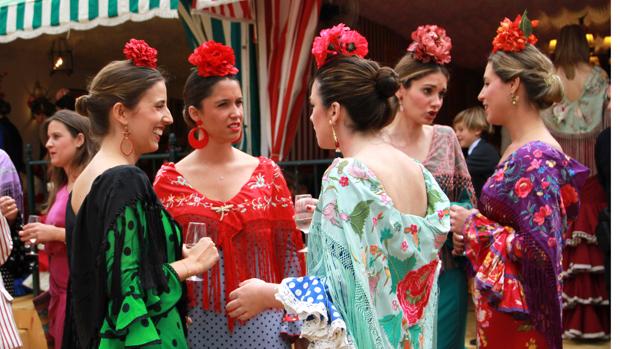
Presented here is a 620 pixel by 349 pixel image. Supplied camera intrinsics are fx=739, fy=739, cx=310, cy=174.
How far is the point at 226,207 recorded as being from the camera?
11.6 feet

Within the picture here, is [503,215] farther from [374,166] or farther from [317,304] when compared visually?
[317,304]

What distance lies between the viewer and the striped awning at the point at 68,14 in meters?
6.42

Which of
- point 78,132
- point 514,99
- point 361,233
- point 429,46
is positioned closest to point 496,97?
point 514,99

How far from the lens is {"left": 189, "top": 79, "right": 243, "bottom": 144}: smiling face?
3.69 m

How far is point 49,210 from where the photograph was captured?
5156mm

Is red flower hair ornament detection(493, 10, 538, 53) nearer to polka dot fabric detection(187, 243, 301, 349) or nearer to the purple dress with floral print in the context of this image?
the purple dress with floral print

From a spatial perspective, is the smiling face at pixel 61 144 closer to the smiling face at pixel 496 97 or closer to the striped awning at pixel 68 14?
the striped awning at pixel 68 14

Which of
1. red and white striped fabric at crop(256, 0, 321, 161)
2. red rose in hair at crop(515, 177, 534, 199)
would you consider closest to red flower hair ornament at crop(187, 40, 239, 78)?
red rose in hair at crop(515, 177, 534, 199)

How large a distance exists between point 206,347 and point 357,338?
3.85ft

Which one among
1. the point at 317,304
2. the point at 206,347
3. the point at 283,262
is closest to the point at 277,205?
the point at 283,262

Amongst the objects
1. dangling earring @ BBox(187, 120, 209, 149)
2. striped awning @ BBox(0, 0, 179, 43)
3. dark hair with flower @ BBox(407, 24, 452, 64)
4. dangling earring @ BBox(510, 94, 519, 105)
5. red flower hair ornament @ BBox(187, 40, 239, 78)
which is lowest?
dangling earring @ BBox(187, 120, 209, 149)

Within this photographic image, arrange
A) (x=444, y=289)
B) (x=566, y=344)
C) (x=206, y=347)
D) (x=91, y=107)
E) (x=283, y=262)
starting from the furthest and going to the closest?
(x=566, y=344), (x=444, y=289), (x=283, y=262), (x=206, y=347), (x=91, y=107)

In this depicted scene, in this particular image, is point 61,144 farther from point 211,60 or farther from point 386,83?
point 386,83

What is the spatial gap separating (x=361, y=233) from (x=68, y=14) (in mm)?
5306
